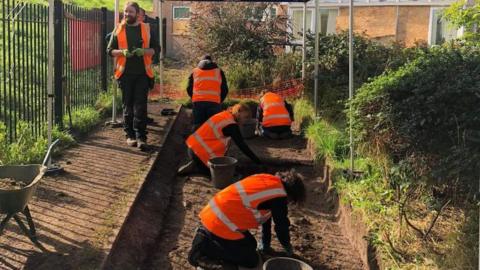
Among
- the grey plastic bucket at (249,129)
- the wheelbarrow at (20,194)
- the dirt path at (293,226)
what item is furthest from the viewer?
the grey plastic bucket at (249,129)

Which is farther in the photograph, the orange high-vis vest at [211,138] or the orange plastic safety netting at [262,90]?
the orange plastic safety netting at [262,90]

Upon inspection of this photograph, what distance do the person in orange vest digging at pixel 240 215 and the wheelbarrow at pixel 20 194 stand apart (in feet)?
4.57

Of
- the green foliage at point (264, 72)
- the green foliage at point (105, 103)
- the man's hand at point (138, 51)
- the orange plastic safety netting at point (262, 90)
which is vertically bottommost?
the green foliage at point (105, 103)

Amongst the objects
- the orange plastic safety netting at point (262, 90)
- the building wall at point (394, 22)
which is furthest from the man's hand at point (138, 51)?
the building wall at point (394, 22)

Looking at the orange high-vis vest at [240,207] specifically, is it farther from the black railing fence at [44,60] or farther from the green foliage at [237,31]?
the green foliage at [237,31]

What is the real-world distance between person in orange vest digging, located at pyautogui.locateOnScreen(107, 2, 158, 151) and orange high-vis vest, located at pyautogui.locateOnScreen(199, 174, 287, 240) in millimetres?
3523

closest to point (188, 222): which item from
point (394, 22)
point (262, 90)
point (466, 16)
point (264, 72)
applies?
point (466, 16)

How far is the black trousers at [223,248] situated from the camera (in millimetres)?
4652

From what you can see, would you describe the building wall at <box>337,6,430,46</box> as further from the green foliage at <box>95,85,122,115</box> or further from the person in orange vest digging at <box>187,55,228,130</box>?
the person in orange vest digging at <box>187,55,228,130</box>

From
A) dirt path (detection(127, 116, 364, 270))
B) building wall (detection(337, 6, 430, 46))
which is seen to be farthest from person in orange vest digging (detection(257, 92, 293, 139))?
building wall (detection(337, 6, 430, 46))

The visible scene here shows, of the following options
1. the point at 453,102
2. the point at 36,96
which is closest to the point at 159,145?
the point at 36,96

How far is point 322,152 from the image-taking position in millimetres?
7941

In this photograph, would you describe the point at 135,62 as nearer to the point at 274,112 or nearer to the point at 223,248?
the point at 274,112

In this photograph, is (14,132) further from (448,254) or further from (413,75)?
(448,254)
